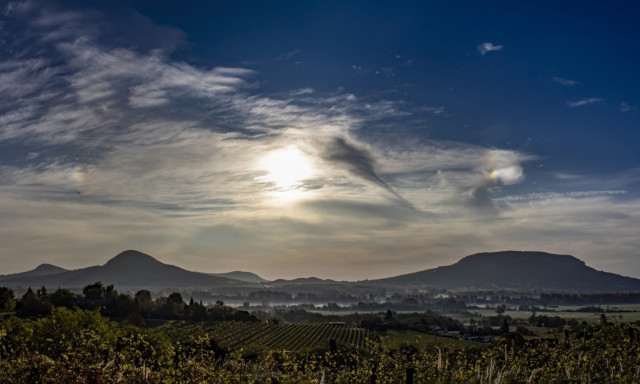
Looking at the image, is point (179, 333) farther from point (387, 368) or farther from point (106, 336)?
point (387, 368)

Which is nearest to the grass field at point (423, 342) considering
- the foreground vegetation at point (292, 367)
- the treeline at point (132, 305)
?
the foreground vegetation at point (292, 367)

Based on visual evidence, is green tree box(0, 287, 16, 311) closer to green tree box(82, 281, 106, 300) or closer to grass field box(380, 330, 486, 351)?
green tree box(82, 281, 106, 300)

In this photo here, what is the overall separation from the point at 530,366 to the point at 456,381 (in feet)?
12.4

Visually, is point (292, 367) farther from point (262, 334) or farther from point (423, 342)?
point (262, 334)

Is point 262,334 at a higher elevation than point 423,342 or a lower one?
lower

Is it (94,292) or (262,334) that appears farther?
(94,292)

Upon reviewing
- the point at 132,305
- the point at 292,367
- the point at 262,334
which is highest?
the point at 292,367

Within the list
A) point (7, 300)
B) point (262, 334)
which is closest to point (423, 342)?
point (262, 334)

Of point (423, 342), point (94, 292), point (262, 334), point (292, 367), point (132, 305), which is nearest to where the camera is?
point (292, 367)

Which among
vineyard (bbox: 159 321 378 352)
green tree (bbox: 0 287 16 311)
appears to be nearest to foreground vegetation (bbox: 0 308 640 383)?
vineyard (bbox: 159 321 378 352)

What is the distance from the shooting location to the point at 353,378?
12164 millimetres

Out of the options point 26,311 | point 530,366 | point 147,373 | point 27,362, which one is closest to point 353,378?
point 147,373

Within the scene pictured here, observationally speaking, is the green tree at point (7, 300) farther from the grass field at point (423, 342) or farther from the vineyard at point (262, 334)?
the grass field at point (423, 342)

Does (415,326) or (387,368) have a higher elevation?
(387,368)
